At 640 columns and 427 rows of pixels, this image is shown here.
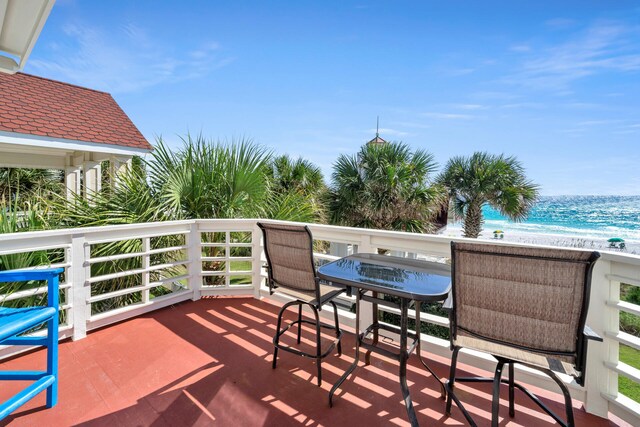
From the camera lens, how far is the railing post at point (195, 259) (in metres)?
3.69

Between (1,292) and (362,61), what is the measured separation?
10.2 meters

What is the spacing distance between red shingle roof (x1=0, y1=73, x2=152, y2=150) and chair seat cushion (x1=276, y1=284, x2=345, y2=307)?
5765 mm

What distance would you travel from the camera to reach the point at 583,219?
35688 millimetres

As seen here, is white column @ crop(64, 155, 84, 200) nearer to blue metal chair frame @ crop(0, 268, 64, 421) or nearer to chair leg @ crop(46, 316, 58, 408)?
blue metal chair frame @ crop(0, 268, 64, 421)

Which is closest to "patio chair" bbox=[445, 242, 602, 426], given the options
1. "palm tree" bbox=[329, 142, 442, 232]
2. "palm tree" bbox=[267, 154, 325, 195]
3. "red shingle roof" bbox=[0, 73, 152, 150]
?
"palm tree" bbox=[329, 142, 442, 232]

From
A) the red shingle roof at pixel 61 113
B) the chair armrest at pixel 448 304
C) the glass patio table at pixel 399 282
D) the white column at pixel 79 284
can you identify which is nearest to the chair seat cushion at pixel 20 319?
the white column at pixel 79 284

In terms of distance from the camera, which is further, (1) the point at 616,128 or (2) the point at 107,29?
(1) the point at 616,128

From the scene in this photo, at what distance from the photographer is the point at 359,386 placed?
2195 millimetres

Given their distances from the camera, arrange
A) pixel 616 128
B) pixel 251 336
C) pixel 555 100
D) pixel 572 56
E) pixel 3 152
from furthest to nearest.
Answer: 1. pixel 616 128
2. pixel 555 100
3. pixel 572 56
4. pixel 3 152
5. pixel 251 336

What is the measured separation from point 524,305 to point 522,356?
0.98 feet

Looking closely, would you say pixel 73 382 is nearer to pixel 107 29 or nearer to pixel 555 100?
pixel 107 29

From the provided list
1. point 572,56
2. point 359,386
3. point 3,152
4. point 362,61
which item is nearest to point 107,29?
point 3,152

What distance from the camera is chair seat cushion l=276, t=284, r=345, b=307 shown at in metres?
2.18

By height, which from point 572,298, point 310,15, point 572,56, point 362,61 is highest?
point 572,56
